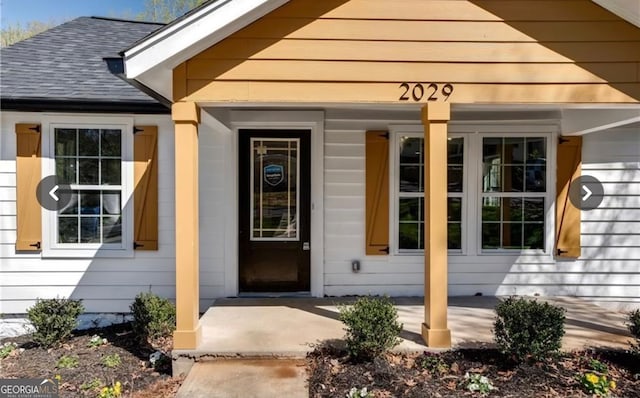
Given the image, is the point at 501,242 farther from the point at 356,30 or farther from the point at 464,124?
the point at 356,30

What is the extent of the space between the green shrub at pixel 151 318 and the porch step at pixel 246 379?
930mm

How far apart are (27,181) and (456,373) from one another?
16.7 feet

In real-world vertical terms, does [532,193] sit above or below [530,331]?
above

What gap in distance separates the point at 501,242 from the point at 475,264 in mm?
464

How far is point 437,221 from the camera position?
356 cm

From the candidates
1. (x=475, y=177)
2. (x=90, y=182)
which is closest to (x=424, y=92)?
(x=475, y=177)

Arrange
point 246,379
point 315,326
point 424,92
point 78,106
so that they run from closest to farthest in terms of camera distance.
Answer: point 246,379, point 424,92, point 315,326, point 78,106

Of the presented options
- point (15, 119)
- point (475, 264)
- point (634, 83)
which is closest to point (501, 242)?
point (475, 264)

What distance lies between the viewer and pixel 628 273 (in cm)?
543

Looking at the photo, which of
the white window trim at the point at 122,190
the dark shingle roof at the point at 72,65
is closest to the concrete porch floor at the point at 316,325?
the white window trim at the point at 122,190

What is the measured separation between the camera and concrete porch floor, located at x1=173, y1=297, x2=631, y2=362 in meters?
3.58

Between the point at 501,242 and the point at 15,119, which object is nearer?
the point at 15,119

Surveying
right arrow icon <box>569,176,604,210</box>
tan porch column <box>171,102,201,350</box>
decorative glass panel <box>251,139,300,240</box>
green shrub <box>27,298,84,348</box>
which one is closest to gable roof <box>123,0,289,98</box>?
tan porch column <box>171,102,201,350</box>

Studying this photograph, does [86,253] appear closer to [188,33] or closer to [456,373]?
[188,33]
